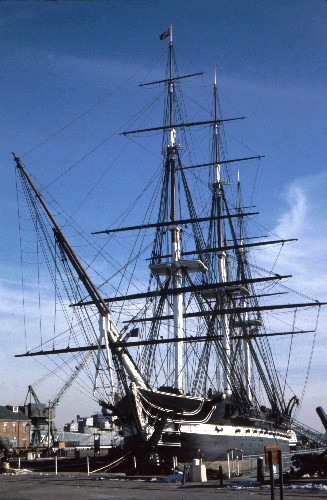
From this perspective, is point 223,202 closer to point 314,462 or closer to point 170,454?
point 170,454

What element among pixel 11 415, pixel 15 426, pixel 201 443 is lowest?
pixel 15 426

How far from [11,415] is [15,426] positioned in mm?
1699

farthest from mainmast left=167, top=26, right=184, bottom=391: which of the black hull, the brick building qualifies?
the brick building

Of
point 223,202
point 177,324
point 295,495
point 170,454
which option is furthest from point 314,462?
point 223,202

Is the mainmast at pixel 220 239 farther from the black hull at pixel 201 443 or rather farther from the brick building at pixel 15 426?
the brick building at pixel 15 426

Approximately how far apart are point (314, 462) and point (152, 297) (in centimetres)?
2350

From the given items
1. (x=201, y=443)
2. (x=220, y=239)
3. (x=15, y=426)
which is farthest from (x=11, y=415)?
(x=201, y=443)

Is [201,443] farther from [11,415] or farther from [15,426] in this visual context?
[11,415]

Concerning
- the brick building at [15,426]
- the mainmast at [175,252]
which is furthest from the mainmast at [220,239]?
the brick building at [15,426]

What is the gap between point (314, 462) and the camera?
2455cm

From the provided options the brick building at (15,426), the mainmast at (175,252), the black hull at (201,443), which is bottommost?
the brick building at (15,426)

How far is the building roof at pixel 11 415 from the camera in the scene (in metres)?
85.0

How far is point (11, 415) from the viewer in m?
86.4

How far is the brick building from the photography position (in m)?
84.0
